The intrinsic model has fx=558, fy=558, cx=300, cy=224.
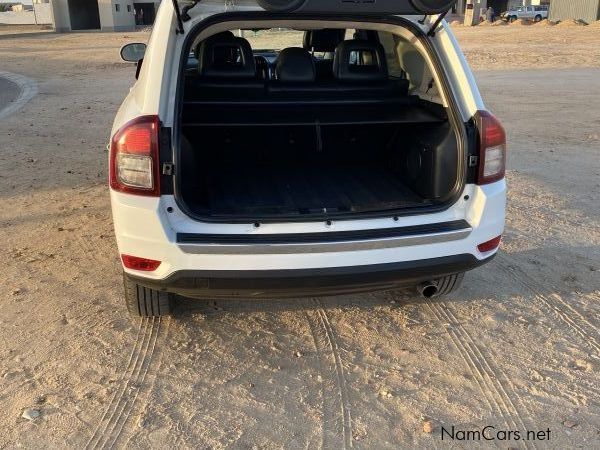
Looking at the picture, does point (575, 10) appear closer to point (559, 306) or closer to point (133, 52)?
point (133, 52)

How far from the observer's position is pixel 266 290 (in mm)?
2641

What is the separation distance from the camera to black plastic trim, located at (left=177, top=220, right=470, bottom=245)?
2.57 m

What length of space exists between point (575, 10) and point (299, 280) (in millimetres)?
46588

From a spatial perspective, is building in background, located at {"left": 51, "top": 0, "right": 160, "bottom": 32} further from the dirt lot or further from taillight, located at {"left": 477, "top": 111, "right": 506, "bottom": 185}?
taillight, located at {"left": 477, "top": 111, "right": 506, "bottom": 185}

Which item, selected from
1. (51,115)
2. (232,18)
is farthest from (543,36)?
(232,18)

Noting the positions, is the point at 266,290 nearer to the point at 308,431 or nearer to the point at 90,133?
the point at 308,431

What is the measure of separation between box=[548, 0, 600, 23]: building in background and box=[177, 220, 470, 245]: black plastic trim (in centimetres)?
4447

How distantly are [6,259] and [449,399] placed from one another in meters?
3.23

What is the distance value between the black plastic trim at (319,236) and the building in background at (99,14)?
169 feet

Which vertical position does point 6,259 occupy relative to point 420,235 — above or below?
below

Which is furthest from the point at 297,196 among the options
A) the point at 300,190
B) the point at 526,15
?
the point at 526,15

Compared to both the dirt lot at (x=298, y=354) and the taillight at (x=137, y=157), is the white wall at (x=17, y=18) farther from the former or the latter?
the taillight at (x=137, y=157)

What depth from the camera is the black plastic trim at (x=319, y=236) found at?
8.43ft

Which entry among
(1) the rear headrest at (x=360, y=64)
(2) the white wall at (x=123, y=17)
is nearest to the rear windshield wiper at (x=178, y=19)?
(1) the rear headrest at (x=360, y=64)
